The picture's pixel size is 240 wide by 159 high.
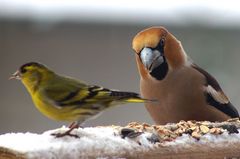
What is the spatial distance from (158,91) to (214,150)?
530 mm

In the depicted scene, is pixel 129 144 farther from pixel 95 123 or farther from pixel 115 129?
pixel 95 123

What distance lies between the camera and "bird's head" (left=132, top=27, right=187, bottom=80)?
2061 millimetres

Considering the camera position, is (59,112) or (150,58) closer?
(59,112)

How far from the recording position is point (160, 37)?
2.13m

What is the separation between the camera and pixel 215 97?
220 centimetres

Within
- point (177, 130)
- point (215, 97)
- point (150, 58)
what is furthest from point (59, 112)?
point (215, 97)

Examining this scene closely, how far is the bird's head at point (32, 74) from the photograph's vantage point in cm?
182

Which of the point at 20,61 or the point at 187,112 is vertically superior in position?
the point at 20,61

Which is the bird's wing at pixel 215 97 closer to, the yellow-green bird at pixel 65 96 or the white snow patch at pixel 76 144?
the yellow-green bird at pixel 65 96

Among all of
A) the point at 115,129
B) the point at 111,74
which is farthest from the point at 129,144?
the point at 111,74

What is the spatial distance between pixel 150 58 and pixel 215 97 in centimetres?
30

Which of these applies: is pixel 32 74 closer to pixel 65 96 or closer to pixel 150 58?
pixel 65 96

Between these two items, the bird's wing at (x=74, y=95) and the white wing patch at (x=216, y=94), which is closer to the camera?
the bird's wing at (x=74, y=95)

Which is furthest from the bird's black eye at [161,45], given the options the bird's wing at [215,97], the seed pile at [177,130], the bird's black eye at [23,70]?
the bird's black eye at [23,70]
